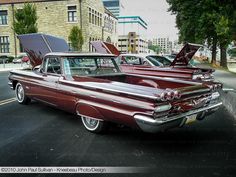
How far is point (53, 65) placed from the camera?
6.62 meters

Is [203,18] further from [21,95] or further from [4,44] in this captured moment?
[4,44]

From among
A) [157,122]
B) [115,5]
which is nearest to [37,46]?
[157,122]

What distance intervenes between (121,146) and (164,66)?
6767 millimetres

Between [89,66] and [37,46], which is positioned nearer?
[89,66]

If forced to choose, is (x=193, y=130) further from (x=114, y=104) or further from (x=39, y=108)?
(x=39, y=108)

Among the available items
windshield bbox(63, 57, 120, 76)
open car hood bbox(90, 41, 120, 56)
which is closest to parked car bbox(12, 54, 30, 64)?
open car hood bbox(90, 41, 120, 56)

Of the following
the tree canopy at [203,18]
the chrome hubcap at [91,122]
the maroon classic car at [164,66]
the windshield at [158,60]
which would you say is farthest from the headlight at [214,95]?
the tree canopy at [203,18]

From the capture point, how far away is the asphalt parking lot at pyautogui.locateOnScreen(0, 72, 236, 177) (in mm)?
3963

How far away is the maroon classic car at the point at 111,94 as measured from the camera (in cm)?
420

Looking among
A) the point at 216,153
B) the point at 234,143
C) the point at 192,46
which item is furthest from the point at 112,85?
the point at 192,46

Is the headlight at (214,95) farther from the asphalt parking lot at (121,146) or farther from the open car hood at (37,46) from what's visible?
the open car hood at (37,46)

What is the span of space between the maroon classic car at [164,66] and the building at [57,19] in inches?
1336

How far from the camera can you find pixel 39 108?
7742 mm

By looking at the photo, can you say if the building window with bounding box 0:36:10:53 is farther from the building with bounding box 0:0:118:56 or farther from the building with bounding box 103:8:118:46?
the building with bounding box 103:8:118:46
